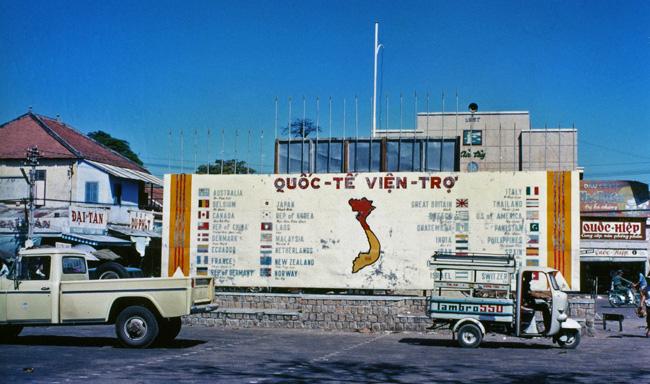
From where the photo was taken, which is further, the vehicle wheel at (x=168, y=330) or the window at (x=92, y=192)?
the window at (x=92, y=192)

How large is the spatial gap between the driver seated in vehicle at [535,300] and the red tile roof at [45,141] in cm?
3276

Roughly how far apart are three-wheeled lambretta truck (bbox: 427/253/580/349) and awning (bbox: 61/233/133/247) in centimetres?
2099

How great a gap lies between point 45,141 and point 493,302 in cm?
3568

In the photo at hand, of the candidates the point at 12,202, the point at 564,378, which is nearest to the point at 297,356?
the point at 564,378

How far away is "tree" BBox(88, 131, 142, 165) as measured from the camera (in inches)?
3159

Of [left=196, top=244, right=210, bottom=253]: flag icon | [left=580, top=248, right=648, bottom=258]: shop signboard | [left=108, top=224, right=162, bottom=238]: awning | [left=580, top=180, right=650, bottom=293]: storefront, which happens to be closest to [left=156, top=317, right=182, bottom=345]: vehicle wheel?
[left=196, top=244, right=210, bottom=253]: flag icon

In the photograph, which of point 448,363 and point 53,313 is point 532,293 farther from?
point 53,313

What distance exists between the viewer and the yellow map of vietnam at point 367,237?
71.0 ft

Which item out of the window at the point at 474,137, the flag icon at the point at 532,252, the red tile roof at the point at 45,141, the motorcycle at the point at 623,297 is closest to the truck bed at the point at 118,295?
the flag icon at the point at 532,252

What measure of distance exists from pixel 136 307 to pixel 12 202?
88.1 ft

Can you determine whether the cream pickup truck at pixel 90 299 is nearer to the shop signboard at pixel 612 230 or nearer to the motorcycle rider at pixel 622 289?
the motorcycle rider at pixel 622 289

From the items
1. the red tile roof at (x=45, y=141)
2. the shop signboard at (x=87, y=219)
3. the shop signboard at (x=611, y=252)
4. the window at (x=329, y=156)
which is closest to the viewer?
the window at (x=329, y=156)

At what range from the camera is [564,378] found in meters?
12.7

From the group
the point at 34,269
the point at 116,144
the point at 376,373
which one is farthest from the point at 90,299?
the point at 116,144
